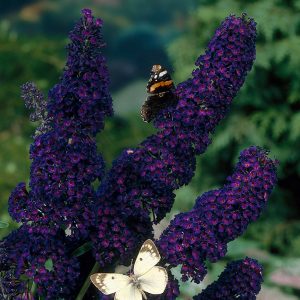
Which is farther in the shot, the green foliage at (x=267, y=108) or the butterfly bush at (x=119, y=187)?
the green foliage at (x=267, y=108)

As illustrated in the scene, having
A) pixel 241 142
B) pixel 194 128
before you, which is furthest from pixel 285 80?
pixel 194 128

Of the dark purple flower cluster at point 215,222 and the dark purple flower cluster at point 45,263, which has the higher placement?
the dark purple flower cluster at point 215,222

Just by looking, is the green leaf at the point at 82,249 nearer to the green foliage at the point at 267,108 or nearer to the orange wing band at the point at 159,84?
A: the orange wing band at the point at 159,84

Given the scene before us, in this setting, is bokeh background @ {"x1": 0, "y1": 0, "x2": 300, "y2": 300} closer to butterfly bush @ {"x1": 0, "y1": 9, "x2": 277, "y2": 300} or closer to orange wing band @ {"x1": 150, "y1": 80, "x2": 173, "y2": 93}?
orange wing band @ {"x1": 150, "y1": 80, "x2": 173, "y2": 93}

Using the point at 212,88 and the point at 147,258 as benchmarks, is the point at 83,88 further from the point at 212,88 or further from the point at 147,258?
the point at 147,258

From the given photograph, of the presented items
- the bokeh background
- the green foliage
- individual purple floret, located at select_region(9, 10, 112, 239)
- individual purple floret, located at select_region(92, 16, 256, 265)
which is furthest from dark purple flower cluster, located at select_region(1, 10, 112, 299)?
the green foliage

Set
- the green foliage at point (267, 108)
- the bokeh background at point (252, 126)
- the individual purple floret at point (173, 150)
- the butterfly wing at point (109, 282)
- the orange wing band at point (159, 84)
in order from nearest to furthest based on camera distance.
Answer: the butterfly wing at point (109, 282) < the individual purple floret at point (173, 150) < the orange wing band at point (159, 84) < the bokeh background at point (252, 126) < the green foliage at point (267, 108)

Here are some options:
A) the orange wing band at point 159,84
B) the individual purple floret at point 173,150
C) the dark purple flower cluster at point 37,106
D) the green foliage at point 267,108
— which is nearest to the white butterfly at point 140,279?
the individual purple floret at point 173,150
